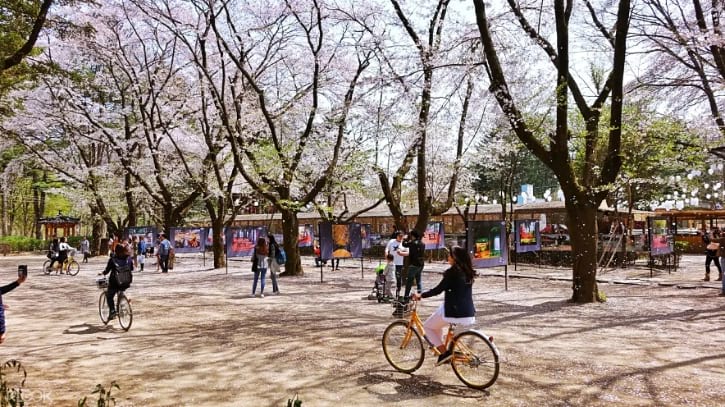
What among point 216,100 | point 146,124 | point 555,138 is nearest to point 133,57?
point 146,124

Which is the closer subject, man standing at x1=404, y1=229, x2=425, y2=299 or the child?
man standing at x1=404, y1=229, x2=425, y2=299

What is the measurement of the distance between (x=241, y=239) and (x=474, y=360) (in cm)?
1690

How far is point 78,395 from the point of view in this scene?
5.78 m

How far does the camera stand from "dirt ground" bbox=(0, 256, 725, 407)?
568 centimetres

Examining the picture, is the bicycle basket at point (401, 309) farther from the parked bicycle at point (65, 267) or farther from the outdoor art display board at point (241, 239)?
the parked bicycle at point (65, 267)

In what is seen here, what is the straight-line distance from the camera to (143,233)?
2684 cm

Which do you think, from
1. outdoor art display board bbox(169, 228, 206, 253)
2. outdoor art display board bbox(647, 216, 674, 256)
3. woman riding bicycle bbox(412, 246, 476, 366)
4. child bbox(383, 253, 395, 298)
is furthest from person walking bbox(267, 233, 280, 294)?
outdoor art display board bbox(647, 216, 674, 256)

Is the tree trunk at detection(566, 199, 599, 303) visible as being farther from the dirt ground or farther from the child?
the child

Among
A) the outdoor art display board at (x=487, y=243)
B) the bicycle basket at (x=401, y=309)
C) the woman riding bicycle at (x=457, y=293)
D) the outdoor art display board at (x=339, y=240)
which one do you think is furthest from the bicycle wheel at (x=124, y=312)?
the outdoor art display board at (x=339, y=240)

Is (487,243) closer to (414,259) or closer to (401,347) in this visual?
(414,259)

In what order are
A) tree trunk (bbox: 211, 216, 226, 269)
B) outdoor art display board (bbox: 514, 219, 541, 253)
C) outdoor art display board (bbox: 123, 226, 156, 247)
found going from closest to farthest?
outdoor art display board (bbox: 514, 219, 541, 253) < tree trunk (bbox: 211, 216, 226, 269) < outdoor art display board (bbox: 123, 226, 156, 247)

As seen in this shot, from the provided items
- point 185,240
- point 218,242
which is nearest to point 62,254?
point 185,240

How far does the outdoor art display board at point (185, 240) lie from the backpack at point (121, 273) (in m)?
14.7

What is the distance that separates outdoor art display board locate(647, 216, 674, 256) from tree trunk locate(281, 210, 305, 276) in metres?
12.0
